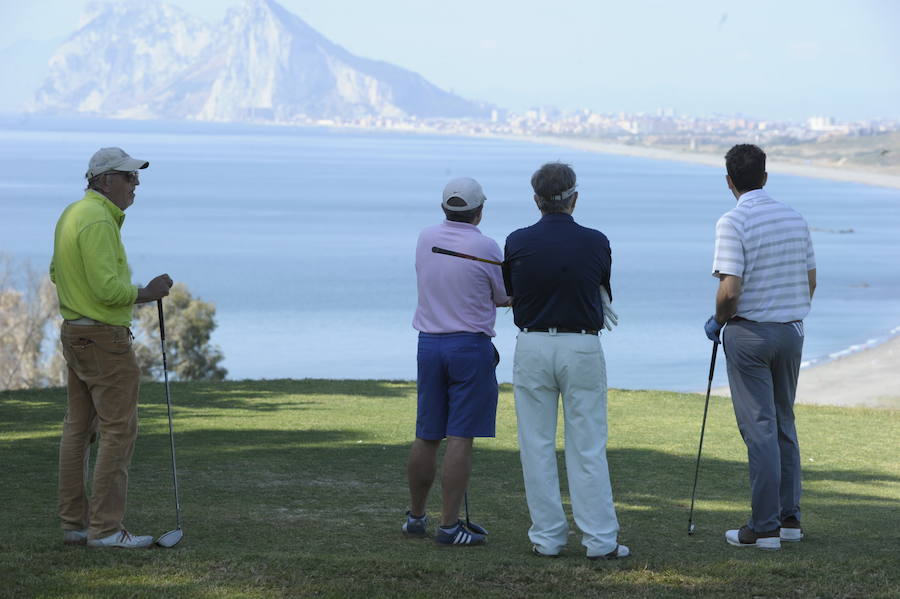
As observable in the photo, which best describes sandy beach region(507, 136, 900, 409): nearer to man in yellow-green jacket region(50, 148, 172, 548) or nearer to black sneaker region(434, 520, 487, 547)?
black sneaker region(434, 520, 487, 547)

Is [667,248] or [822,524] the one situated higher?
[822,524]

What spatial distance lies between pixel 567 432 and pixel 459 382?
24.0 inches

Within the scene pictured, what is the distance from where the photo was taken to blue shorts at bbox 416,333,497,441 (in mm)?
6125

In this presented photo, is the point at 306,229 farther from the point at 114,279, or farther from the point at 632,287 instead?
the point at 114,279

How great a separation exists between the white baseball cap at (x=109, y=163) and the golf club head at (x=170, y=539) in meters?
1.80

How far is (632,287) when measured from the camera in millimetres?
75062

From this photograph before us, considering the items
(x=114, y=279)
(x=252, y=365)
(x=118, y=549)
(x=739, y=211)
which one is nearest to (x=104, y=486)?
(x=118, y=549)

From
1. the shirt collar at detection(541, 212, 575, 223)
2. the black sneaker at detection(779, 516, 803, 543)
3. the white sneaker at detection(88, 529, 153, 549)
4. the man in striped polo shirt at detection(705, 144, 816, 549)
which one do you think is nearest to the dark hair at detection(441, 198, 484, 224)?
the shirt collar at detection(541, 212, 575, 223)

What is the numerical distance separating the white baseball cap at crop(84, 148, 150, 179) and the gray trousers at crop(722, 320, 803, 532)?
3136 mm

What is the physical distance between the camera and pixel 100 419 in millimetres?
5855

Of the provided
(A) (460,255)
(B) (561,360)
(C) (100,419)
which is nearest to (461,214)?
(A) (460,255)

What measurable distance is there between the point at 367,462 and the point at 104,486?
4.03 m

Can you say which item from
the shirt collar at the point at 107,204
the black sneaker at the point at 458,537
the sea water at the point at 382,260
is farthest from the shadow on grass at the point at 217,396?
the sea water at the point at 382,260

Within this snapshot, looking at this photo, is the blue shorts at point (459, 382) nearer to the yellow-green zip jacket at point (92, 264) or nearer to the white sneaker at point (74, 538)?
the yellow-green zip jacket at point (92, 264)
